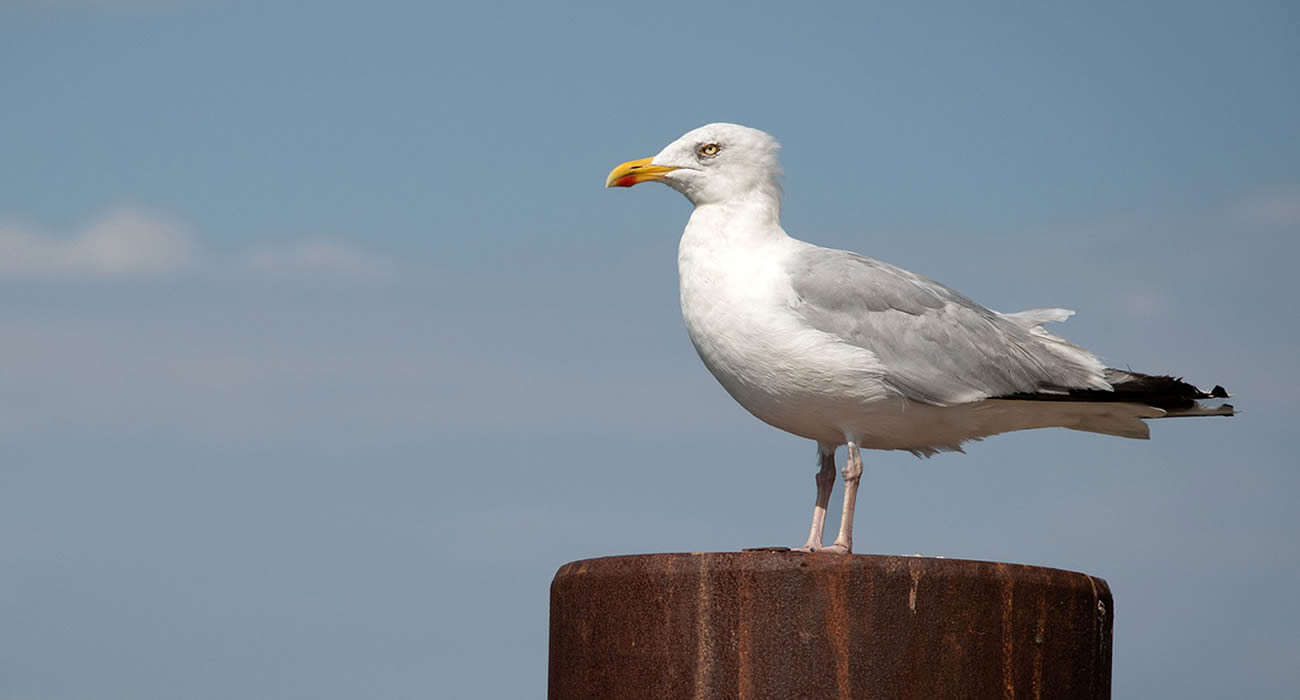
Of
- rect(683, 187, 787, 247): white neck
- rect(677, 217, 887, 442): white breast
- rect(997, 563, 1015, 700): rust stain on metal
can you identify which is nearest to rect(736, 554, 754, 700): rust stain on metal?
rect(997, 563, 1015, 700): rust stain on metal

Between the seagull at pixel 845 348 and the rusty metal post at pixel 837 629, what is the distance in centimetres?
131

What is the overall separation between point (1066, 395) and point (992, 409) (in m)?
0.44

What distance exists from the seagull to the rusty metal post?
1.31 m

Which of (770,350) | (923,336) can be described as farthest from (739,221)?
(923,336)

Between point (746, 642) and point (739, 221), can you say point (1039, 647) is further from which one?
point (739, 221)

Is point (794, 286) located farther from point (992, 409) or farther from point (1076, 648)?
point (1076, 648)

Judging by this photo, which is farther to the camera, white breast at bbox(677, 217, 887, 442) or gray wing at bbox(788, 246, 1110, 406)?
gray wing at bbox(788, 246, 1110, 406)

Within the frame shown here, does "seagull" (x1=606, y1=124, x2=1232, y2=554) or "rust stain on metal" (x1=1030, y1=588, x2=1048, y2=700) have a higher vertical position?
"seagull" (x1=606, y1=124, x2=1232, y2=554)

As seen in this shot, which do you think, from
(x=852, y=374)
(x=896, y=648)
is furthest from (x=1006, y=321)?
(x=896, y=648)

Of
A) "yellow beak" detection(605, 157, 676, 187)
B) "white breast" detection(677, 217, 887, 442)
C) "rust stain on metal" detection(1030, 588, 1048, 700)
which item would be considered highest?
"yellow beak" detection(605, 157, 676, 187)

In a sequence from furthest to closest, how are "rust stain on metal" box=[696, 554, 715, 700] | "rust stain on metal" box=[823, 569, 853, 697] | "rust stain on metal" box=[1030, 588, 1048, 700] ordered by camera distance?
"rust stain on metal" box=[1030, 588, 1048, 700] < "rust stain on metal" box=[696, 554, 715, 700] < "rust stain on metal" box=[823, 569, 853, 697]

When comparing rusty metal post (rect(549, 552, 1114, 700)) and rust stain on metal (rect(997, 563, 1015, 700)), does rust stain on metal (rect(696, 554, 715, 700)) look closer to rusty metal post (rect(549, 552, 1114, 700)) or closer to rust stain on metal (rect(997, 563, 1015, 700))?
rusty metal post (rect(549, 552, 1114, 700))

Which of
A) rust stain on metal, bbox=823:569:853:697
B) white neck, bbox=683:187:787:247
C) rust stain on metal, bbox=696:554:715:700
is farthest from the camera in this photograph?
white neck, bbox=683:187:787:247

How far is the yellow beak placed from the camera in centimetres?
906
